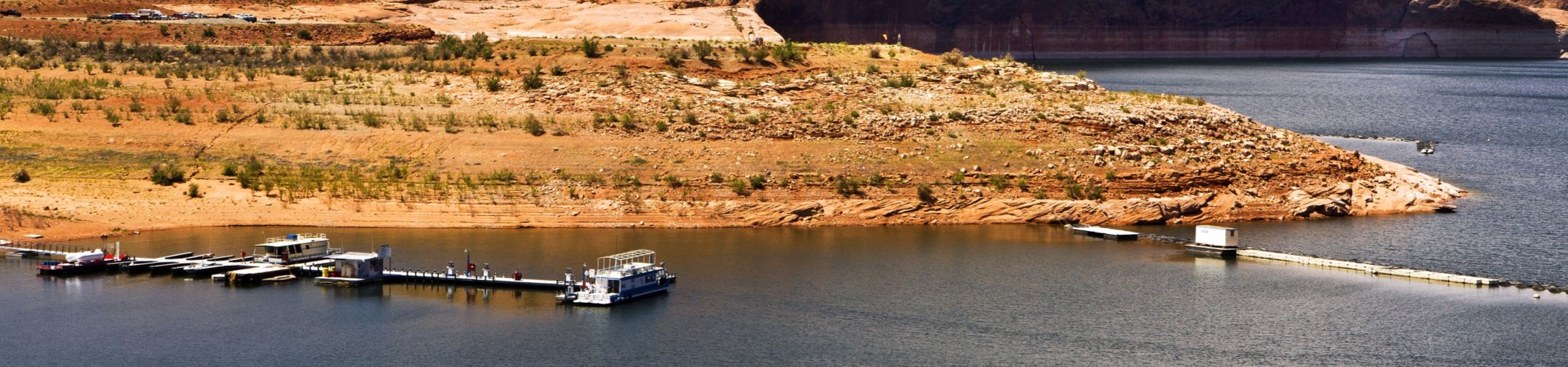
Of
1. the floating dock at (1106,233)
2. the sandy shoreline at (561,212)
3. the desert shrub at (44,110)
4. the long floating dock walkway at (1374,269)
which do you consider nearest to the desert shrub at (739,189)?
the sandy shoreline at (561,212)

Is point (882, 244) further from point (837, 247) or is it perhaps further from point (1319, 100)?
point (1319, 100)

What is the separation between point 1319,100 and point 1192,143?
65649 millimetres

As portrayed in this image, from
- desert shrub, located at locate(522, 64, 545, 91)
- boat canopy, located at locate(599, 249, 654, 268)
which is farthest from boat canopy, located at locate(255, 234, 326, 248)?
desert shrub, located at locate(522, 64, 545, 91)

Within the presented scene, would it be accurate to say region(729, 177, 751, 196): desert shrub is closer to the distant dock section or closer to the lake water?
the lake water

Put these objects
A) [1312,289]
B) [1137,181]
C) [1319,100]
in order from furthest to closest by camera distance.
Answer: [1319,100], [1137,181], [1312,289]

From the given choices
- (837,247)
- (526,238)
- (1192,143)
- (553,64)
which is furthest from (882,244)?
(553,64)

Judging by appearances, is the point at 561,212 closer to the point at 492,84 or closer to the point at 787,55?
the point at 492,84

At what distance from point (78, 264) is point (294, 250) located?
6412 millimetres

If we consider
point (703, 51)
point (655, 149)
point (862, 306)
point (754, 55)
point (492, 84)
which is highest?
point (703, 51)

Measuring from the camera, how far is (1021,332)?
42.2 m

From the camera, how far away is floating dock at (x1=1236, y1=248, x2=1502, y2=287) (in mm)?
49625

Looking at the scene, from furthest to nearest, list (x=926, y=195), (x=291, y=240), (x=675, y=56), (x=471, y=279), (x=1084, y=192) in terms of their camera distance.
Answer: (x=675, y=56)
(x=1084, y=192)
(x=926, y=195)
(x=291, y=240)
(x=471, y=279)

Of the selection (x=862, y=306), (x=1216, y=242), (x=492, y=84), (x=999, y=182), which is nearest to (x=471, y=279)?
(x=862, y=306)

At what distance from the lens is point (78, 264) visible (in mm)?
51312
